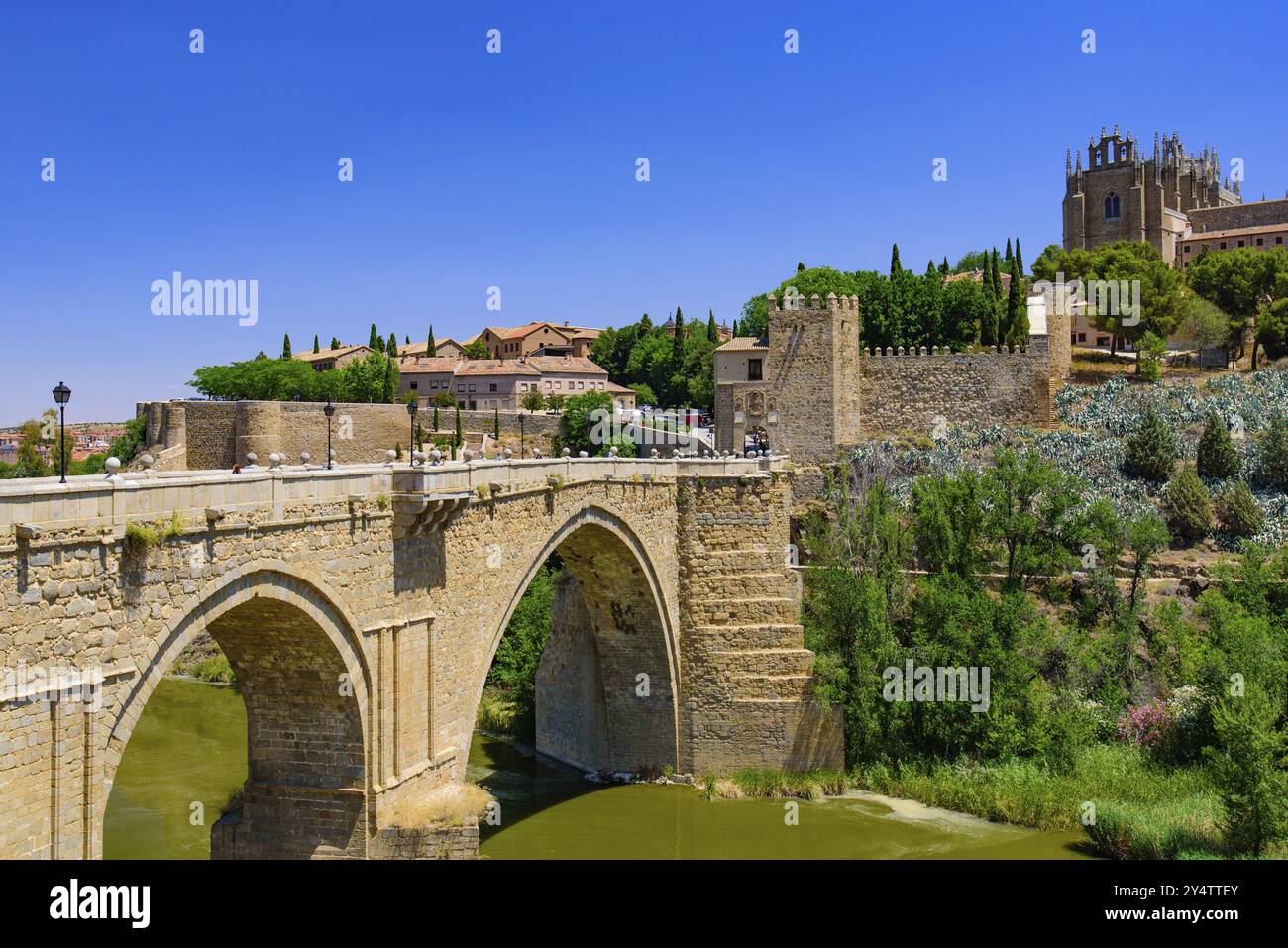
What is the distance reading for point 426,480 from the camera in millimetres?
15281

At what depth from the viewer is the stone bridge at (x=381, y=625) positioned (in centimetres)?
1027

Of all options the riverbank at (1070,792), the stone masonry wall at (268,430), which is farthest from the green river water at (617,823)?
the stone masonry wall at (268,430)

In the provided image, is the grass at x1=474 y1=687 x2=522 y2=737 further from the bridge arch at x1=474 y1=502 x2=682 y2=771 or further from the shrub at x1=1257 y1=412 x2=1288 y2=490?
the shrub at x1=1257 y1=412 x2=1288 y2=490

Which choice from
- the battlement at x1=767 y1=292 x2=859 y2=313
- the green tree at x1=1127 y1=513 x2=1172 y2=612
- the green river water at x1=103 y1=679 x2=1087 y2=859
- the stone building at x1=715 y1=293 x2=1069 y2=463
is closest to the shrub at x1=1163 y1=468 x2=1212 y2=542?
the green tree at x1=1127 y1=513 x2=1172 y2=612

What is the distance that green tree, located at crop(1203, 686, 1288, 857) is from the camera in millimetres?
19422

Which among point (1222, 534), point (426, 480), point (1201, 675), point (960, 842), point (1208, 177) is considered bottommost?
point (960, 842)

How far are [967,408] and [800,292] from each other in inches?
566

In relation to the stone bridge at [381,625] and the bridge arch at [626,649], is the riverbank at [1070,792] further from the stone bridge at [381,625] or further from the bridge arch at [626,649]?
the bridge arch at [626,649]

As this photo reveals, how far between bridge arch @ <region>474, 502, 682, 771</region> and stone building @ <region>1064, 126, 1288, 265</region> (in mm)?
49742

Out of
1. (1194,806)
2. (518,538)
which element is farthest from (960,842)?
(518,538)

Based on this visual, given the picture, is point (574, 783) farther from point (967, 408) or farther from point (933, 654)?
point (967, 408)

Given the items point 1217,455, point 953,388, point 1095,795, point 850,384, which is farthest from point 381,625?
point 953,388

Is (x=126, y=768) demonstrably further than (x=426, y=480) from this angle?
Yes

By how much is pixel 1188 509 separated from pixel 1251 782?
14.1m
